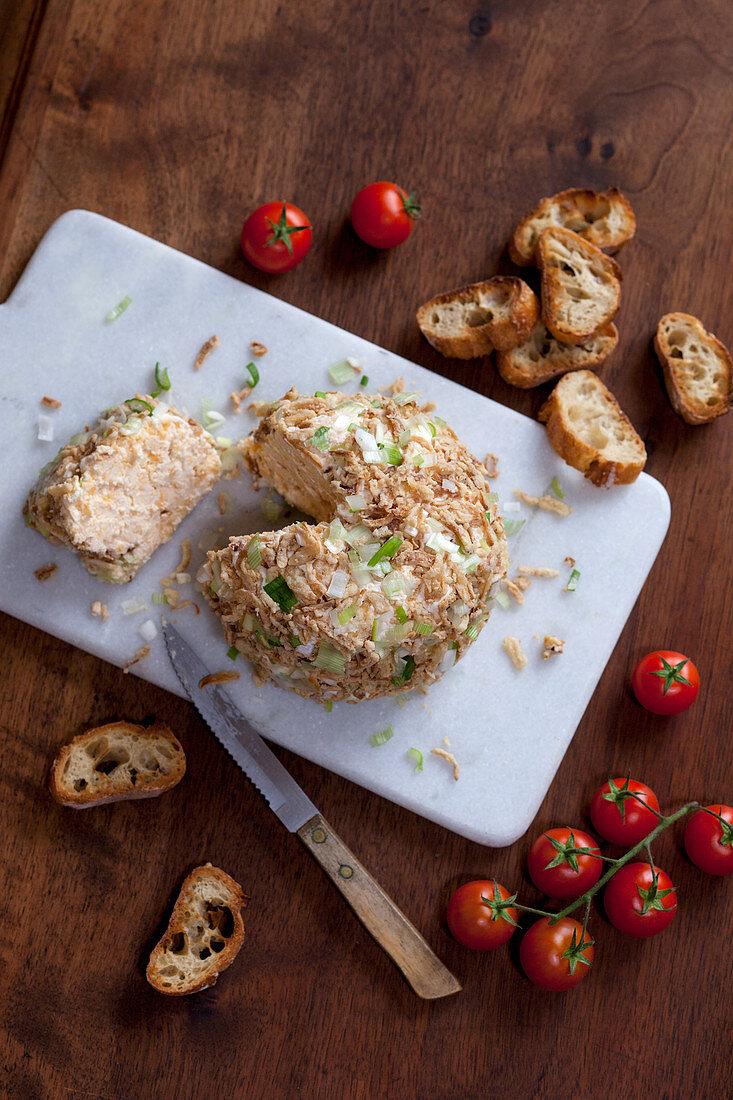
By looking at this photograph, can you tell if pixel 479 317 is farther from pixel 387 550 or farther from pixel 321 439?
pixel 387 550

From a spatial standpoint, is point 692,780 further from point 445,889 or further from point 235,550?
point 235,550

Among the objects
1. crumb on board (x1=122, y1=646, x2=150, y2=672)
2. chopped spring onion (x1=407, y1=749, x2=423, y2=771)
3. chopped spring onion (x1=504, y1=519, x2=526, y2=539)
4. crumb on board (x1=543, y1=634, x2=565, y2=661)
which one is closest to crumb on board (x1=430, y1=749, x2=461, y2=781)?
chopped spring onion (x1=407, y1=749, x2=423, y2=771)

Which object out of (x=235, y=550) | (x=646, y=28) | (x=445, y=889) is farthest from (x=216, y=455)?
(x=646, y=28)

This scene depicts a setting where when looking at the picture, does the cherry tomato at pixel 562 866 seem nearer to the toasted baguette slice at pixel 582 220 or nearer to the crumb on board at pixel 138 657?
the crumb on board at pixel 138 657

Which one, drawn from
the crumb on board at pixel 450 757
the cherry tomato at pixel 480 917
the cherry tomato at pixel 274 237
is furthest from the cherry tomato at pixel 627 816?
the cherry tomato at pixel 274 237

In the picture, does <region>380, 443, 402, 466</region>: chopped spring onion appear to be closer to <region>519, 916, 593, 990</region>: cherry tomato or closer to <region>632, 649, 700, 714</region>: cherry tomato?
<region>632, 649, 700, 714</region>: cherry tomato

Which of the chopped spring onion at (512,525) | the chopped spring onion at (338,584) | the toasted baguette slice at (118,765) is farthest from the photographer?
the chopped spring onion at (512,525)
